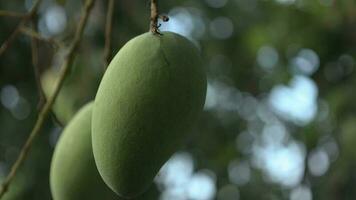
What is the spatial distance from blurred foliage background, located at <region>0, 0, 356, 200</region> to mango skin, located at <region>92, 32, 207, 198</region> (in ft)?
2.13

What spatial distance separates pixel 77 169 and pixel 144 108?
0.87 ft

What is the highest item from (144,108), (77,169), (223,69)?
(144,108)

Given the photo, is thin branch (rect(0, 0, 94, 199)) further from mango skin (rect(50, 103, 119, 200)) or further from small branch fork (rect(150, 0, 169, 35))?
small branch fork (rect(150, 0, 169, 35))

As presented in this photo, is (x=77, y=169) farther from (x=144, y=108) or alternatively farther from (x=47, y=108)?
(x=144, y=108)

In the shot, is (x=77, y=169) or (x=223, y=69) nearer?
(x=77, y=169)

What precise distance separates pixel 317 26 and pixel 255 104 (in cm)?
187

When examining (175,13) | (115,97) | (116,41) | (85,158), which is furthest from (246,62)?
(115,97)

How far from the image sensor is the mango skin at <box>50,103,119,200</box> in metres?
0.96

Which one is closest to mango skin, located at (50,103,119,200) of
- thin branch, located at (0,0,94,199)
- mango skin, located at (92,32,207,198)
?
thin branch, located at (0,0,94,199)

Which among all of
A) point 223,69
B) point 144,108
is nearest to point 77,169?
point 144,108

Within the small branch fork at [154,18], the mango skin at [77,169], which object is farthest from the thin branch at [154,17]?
the mango skin at [77,169]

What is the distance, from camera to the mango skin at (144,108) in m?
0.75

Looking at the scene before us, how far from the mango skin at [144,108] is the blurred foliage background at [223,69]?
0.65 meters

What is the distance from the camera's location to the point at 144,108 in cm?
75
